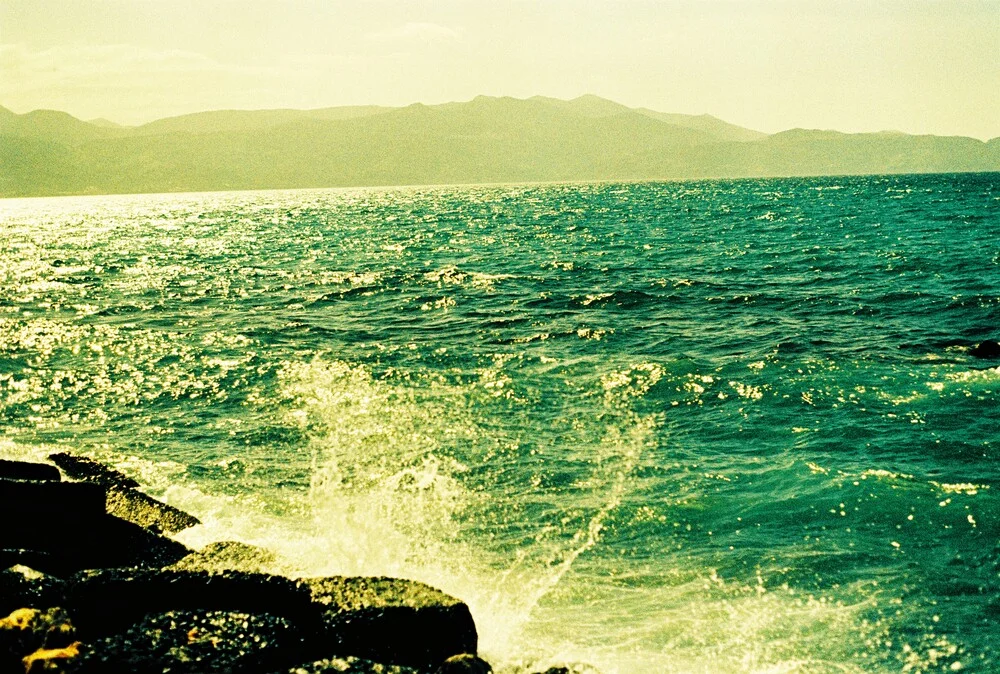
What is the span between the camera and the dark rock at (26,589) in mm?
6922

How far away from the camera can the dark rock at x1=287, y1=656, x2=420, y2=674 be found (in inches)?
220

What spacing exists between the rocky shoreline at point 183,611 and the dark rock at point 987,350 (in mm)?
16537

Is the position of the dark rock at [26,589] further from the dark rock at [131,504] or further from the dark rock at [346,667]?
the dark rock at [346,667]

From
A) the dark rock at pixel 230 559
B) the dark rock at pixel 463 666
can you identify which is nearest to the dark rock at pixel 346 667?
the dark rock at pixel 463 666

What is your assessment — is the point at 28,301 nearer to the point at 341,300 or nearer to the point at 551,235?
the point at 341,300

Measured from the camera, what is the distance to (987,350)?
1830 centimetres

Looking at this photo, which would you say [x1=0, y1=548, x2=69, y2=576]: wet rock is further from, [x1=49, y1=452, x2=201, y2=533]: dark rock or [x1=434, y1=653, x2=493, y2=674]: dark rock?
[x1=434, y1=653, x2=493, y2=674]: dark rock

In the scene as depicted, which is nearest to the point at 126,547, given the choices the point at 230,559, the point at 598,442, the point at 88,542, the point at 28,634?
the point at 88,542

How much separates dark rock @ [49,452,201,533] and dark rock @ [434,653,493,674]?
561cm

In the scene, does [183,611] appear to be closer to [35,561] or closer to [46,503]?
[35,561]

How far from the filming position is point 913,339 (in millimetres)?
20234

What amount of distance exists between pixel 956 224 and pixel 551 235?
99.0 feet

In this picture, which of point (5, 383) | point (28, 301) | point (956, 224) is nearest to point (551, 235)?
point (956, 224)

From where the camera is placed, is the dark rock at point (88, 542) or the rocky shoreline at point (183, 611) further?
the dark rock at point (88, 542)
